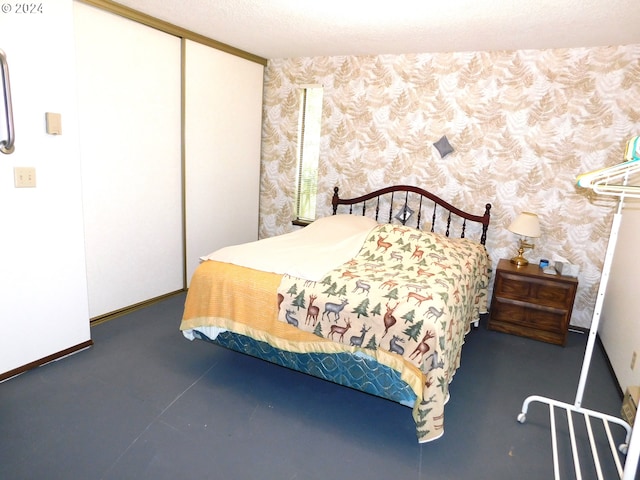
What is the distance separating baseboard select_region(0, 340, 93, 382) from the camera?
89.7 inches

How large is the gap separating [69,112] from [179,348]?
1.63 metres

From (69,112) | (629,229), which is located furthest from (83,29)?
(629,229)

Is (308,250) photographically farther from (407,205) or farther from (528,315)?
(528,315)

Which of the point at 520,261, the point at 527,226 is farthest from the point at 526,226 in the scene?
the point at 520,261

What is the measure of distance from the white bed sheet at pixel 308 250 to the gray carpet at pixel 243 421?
2.27 feet

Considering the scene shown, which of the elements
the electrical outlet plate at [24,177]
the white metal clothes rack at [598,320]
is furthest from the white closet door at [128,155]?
the white metal clothes rack at [598,320]

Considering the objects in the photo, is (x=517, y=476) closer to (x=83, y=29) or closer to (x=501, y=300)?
(x=501, y=300)

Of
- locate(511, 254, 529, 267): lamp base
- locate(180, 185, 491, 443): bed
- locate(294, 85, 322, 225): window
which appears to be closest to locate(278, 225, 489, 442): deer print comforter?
locate(180, 185, 491, 443): bed

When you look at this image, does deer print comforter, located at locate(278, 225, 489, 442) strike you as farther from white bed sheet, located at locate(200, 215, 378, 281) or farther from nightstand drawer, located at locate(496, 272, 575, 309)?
nightstand drawer, located at locate(496, 272, 575, 309)

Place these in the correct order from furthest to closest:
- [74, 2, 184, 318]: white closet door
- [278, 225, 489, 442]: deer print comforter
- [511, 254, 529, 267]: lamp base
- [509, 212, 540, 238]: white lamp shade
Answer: [511, 254, 529, 267]: lamp base < [509, 212, 540, 238]: white lamp shade < [74, 2, 184, 318]: white closet door < [278, 225, 489, 442]: deer print comforter

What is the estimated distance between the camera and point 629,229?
2.98 meters

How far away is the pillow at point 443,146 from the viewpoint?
3.62 metres

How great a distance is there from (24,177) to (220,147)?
1915 mm

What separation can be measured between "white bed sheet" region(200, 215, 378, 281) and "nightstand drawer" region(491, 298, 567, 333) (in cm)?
125
